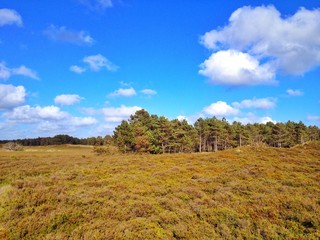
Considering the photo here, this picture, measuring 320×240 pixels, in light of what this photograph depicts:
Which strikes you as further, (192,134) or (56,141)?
(56,141)

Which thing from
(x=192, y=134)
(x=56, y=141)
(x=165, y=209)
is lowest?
(x=165, y=209)

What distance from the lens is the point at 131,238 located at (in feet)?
24.3

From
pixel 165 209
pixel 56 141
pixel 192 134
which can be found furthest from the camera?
→ pixel 56 141

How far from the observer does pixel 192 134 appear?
277ft

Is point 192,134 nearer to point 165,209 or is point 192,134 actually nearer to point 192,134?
point 192,134

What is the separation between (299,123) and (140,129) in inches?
2683

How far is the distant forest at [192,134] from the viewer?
6488 centimetres

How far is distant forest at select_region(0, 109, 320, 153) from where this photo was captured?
64.9 meters

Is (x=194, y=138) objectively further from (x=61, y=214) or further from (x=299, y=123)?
(x=61, y=214)

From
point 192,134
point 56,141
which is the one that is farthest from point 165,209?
point 56,141

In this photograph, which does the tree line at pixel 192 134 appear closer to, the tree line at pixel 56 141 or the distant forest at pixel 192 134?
the distant forest at pixel 192 134

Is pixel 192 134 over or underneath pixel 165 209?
over

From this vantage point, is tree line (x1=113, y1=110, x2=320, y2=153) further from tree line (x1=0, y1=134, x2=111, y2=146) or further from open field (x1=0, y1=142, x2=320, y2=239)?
tree line (x1=0, y1=134, x2=111, y2=146)

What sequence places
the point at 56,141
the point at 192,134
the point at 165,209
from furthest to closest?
the point at 56,141 < the point at 192,134 < the point at 165,209
